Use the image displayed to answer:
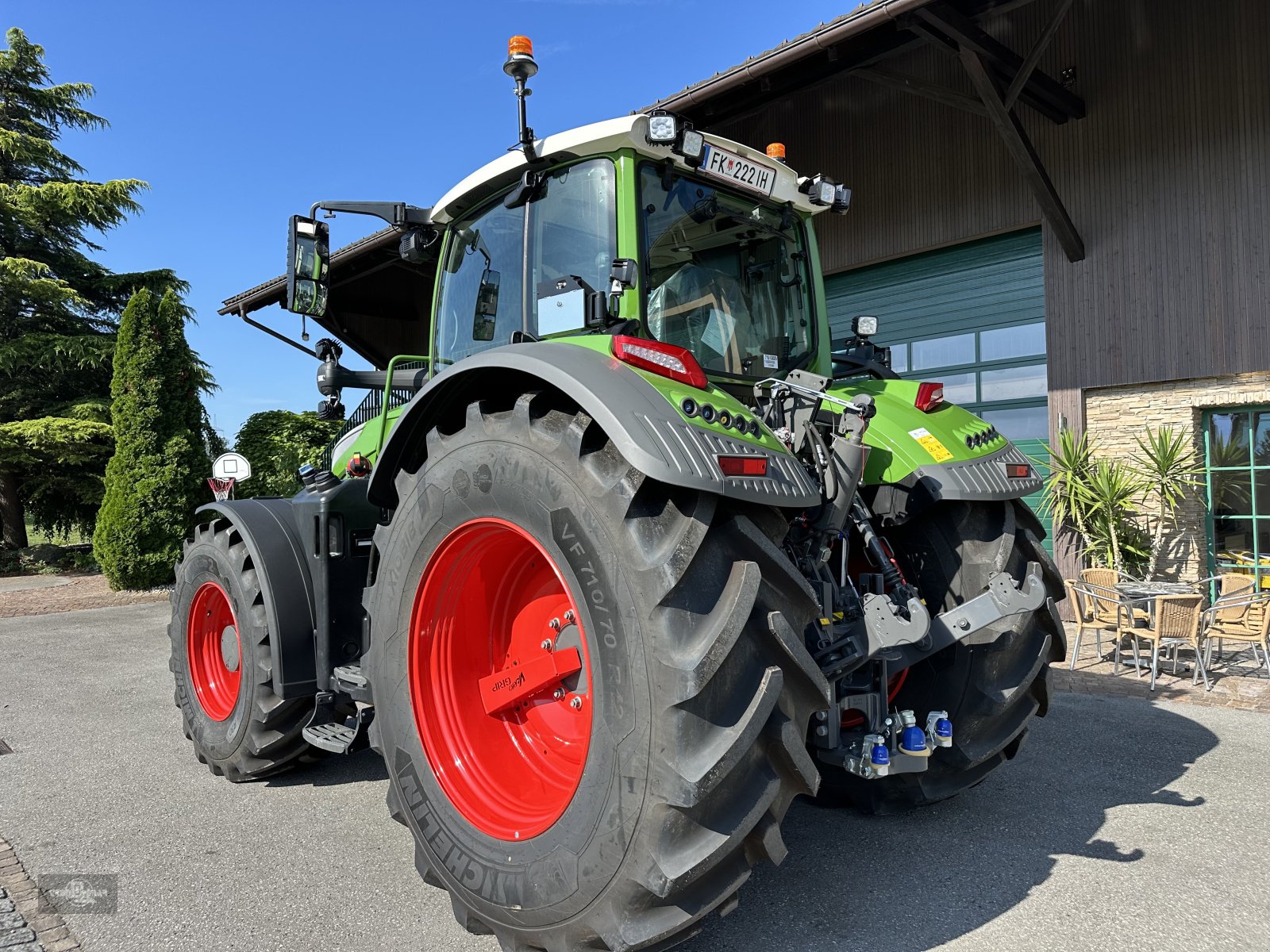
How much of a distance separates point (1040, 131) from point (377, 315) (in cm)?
1079

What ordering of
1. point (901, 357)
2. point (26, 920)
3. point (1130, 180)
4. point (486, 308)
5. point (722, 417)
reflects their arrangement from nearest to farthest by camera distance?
point (722, 417)
point (26, 920)
point (486, 308)
point (1130, 180)
point (901, 357)

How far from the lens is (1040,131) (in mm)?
8312

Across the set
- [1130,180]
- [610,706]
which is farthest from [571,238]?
[1130,180]

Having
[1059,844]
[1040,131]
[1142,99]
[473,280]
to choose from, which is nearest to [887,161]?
[1040,131]

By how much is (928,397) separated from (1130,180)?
6372mm

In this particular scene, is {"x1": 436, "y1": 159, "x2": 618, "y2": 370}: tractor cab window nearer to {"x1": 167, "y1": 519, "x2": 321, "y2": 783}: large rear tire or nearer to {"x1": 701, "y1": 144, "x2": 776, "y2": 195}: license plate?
{"x1": 701, "y1": 144, "x2": 776, "y2": 195}: license plate

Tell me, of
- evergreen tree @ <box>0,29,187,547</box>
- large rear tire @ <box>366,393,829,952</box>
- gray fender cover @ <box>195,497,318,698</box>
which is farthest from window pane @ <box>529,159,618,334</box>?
evergreen tree @ <box>0,29,187,547</box>

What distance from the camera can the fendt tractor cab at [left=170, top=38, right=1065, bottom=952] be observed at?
1846mm

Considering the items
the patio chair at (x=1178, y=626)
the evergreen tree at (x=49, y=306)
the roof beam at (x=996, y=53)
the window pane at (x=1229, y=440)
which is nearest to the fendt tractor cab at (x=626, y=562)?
the patio chair at (x=1178, y=626)

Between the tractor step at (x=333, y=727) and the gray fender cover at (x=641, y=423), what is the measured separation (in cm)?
152

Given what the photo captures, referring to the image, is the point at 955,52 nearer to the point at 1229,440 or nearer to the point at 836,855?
the point at 1229,440

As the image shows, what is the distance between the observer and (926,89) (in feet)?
27.0

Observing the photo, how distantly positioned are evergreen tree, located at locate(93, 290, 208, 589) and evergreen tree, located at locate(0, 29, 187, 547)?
2.99 meters

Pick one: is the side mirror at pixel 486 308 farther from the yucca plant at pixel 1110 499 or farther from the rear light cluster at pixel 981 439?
the yucca plant at pixel 1110 499
